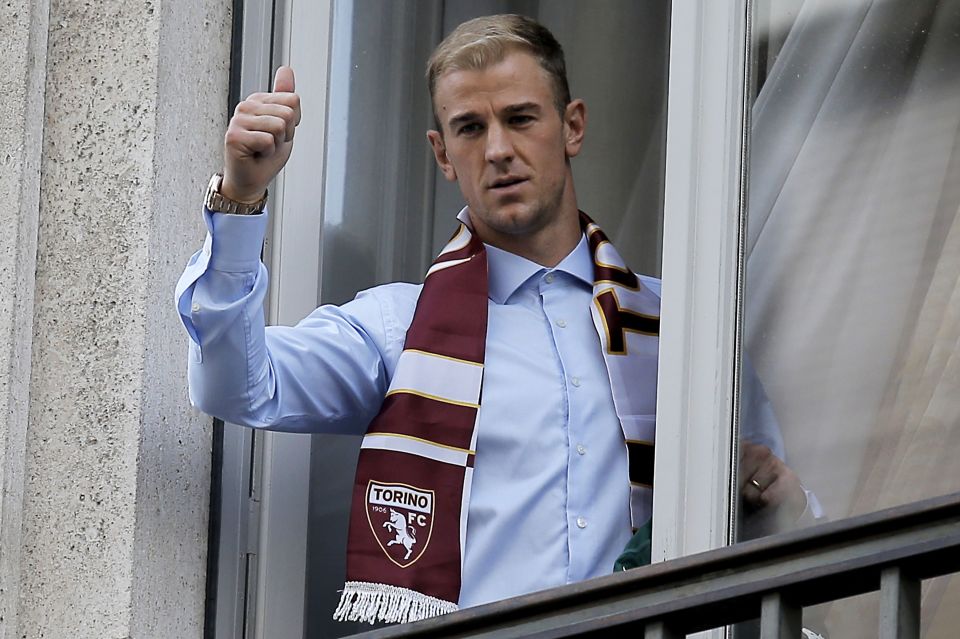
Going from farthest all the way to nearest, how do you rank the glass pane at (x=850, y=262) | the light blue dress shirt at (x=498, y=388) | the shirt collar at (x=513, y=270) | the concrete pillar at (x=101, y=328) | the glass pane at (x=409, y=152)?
the glass pane at (x=409, y=152)
the shirt collar at (x=513, y=270)
the concrete pillar at (x=101, y=328)
the light blue dress shirt at (x=498, y=388)
the glass pane at (x=850, y=262)

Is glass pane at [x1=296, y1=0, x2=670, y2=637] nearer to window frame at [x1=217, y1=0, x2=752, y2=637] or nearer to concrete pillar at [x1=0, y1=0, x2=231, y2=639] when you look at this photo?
concrete pillar at [x1=0, y1=0, x2=231, y2=639]

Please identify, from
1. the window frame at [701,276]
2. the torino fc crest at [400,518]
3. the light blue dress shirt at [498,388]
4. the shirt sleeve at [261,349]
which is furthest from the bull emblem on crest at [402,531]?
the window frame at [701,276]

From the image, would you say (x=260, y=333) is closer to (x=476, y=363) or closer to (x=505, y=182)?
(x=476, y=363)

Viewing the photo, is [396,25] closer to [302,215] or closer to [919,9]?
[302,215]

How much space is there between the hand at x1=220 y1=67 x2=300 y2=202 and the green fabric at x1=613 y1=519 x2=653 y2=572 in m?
0.89

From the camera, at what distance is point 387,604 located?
322 centimetres

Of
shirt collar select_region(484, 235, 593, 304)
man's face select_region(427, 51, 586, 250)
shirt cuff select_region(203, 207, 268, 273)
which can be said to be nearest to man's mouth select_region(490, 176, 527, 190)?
man's face select_region(427, 51, 586, 250)

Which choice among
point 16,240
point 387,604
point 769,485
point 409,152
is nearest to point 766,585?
point 769,485

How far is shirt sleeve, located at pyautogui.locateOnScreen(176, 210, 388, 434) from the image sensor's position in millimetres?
3145

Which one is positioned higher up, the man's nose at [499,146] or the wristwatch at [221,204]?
the man's nose at [499,146]

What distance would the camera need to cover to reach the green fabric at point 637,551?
3172 mm

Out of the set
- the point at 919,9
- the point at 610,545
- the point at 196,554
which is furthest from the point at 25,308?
the point at 919,9

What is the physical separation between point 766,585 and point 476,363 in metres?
1.41

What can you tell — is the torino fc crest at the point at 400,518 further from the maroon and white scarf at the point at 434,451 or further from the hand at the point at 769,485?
the hand at the point at 769,485
